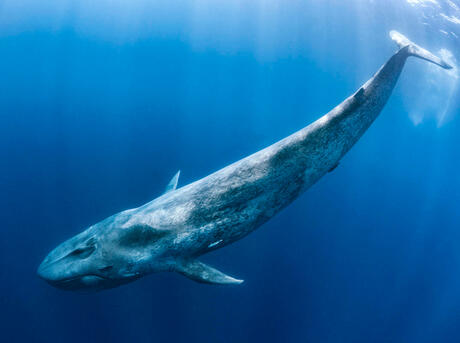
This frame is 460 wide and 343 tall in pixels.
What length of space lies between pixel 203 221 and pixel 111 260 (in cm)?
176

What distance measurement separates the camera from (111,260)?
15.2 feet

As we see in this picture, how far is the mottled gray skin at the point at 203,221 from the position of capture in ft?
15.3

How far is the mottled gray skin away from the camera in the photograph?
465cm

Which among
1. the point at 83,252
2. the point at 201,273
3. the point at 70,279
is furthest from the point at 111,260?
the point at 201,273

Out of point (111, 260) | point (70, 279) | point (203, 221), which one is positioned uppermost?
point (203, 221)

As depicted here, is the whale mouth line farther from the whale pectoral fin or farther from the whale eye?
the whale pectoral fin

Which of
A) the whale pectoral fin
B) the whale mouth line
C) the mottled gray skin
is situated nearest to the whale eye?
the mottled gray skin

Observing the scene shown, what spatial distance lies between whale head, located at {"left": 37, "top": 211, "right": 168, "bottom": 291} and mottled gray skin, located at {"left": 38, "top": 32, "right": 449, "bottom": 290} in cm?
2

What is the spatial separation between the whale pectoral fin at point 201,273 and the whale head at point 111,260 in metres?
0.34

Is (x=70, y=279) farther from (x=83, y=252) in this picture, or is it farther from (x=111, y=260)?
(x=111, y=260)

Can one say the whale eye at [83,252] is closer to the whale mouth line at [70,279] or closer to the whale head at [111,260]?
the whale head at [111,260]

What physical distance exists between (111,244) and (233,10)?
50551mm

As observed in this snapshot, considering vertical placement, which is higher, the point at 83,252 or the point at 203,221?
the point at 203,221

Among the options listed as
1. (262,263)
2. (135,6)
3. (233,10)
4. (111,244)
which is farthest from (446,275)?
(135,6)
